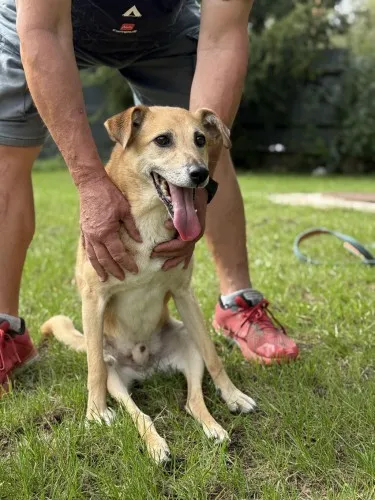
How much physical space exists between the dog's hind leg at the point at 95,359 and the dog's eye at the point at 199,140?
67cm

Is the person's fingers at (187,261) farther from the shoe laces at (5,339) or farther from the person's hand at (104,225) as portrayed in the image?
the shoe laces at (5,339)

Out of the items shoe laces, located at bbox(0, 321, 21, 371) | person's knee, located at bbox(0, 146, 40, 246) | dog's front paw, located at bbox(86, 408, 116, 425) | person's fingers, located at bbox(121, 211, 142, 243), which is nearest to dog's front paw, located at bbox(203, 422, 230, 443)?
dog's front paw, located at bbox(86, 408, 116, 425)

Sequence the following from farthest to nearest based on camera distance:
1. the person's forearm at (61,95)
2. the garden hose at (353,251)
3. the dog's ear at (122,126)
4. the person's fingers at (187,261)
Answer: the garden hose at (353,251) → the person's fingers at (187,261) → the dog's ear at (122,126) → the person's forearm at (61,95)

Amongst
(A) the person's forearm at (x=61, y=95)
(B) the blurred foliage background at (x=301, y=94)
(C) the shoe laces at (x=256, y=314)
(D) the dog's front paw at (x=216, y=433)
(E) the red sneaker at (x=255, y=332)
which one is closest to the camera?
(D) the dog's front paw at (x=216, y=433)

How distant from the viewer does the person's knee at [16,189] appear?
243 centimetres

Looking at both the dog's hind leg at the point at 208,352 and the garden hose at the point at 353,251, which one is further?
the garden hose at the point at 353,251

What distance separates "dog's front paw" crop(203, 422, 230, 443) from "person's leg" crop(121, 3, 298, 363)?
60cm

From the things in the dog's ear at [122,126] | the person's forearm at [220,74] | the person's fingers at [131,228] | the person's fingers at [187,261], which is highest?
the person's forearm at [220,74]

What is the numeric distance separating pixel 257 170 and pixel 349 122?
8.07ft

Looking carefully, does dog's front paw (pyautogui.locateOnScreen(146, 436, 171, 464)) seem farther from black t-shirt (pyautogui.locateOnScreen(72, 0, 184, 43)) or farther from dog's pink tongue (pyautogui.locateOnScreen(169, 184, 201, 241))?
black t-shirt (pyautogui.locateOnScreen(72, 0, 184, 43))

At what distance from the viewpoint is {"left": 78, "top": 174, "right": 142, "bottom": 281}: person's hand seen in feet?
6.56

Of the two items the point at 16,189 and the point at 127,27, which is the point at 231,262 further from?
the point at 127,27

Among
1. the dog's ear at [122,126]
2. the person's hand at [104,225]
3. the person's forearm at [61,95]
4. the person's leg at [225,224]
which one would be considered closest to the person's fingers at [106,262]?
the person's hand at [104,225]

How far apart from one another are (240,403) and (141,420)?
1.27ft
